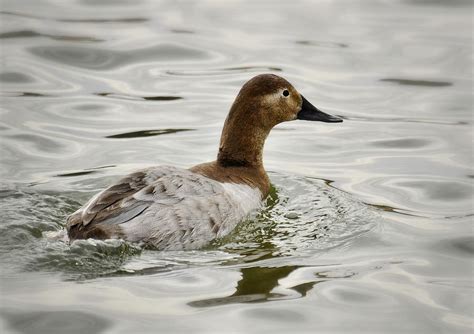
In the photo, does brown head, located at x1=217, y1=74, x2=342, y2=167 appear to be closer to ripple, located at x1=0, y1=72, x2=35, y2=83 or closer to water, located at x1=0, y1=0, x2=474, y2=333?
water, located at x1=0, y1=0, x2=474, y2=333

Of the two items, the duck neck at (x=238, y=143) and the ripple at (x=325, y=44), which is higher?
the ripple at (x=325, y=44)

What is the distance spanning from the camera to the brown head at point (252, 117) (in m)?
8.53

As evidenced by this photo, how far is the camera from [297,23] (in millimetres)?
13422

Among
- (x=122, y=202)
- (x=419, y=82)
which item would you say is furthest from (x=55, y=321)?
(x=419, y=82)

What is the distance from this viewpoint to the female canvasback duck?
704 cm

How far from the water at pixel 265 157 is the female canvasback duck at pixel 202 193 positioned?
0.13m

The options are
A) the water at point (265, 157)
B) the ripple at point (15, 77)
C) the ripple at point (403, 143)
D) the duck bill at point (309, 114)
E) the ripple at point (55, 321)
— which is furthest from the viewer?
the ripple at point (15, 77)

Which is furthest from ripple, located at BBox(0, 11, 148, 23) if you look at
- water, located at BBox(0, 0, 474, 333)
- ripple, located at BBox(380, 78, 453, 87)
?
ripple, located at BBox(380, 78, 453, 87)

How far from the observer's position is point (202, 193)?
7520mm

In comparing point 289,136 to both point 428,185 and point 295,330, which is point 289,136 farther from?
point 295,330

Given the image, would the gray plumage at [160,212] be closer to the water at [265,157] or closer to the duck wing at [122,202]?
the duck wing at [122,202]

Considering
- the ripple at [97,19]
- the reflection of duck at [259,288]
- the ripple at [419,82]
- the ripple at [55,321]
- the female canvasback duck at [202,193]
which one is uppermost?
the ripple at [97,19]

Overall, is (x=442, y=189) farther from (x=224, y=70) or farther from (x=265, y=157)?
(x=224, y=70)

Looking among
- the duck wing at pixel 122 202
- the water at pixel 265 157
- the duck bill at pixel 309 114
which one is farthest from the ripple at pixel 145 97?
the duck wing at pixel 122 202
